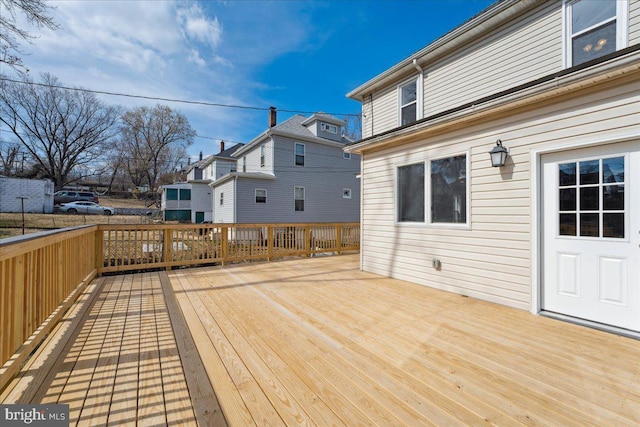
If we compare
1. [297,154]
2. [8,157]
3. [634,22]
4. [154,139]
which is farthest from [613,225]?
[8,157]

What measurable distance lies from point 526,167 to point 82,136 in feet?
114

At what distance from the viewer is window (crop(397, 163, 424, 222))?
4.70 meters

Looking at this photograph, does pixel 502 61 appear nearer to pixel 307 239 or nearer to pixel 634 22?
pixel 634 22

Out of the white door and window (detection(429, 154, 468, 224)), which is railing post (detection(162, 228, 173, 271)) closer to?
window (detection(429, 154, 468, 224))

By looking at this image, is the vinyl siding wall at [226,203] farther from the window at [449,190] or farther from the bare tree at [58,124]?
the bare tree at [58,124]

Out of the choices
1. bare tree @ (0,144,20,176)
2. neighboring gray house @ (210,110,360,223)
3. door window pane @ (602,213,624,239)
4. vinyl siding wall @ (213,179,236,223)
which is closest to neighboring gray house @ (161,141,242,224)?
neighboring gray house @ (210,110,360,223)

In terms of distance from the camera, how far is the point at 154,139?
29188mm

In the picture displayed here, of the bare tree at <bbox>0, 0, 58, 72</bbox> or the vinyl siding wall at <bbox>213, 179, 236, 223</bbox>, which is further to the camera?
the vinyl siding wall at <bbox>213, 179, 236, 223</bbox>

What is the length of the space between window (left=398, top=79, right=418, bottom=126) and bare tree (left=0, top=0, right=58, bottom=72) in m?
8.01

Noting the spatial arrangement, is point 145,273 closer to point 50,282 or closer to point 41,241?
point 50,282

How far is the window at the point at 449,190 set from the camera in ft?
13.5

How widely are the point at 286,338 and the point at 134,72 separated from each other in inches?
431

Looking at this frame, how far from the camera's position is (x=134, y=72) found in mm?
9469

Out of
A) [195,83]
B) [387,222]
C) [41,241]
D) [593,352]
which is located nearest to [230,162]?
[195,83]
